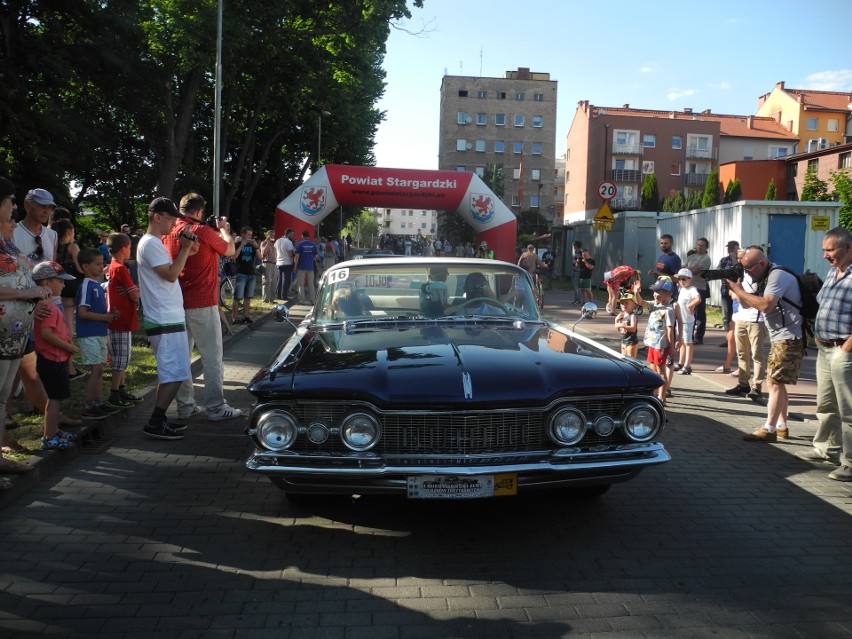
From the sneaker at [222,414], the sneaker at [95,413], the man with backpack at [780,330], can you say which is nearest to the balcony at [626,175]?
the man with backpack at [780,330]

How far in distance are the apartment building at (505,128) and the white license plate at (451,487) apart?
8714 cm

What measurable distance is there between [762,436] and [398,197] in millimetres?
19618

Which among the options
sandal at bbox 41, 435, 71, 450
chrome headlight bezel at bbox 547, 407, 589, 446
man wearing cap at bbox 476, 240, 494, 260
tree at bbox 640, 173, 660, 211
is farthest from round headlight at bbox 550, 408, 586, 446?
tree at bbox 640, 173, 660, 211

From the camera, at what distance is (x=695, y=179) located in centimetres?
7781

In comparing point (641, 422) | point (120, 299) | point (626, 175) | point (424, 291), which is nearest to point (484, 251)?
point (120, 299)

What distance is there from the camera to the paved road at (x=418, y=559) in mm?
3637

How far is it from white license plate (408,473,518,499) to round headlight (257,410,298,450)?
708mm

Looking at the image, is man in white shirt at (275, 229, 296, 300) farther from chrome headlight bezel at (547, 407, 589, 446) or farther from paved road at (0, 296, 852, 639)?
chrome headlight bezel at (547, 407, 589, 446)

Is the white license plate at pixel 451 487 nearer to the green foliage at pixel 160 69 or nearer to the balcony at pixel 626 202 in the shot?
the green foliage at pixel 160 69

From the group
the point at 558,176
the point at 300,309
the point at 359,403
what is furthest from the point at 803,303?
the point at 558,176

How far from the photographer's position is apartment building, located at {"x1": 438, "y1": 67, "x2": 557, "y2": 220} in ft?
297

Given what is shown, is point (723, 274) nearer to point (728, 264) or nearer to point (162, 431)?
point (162, 431)

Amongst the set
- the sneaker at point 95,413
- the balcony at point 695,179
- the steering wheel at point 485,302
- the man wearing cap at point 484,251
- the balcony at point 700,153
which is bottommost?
the sneaker at point 95,413

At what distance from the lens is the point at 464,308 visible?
20.3 feet
